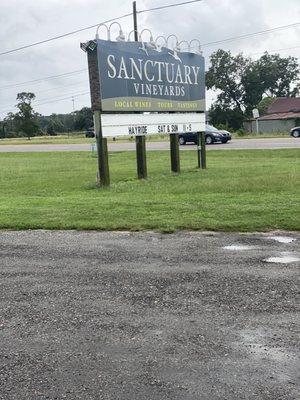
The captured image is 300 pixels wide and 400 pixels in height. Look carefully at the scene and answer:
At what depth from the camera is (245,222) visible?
311 inches

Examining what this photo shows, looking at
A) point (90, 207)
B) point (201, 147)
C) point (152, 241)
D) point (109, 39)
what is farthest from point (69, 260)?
point (201, 147)

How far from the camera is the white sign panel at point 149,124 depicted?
44.5ft

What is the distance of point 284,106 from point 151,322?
7494cm

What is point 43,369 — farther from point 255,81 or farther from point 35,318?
point 255,81

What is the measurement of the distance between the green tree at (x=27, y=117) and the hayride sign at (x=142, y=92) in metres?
80.3

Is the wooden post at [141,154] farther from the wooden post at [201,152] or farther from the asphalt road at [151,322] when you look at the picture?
the asphalt road at [151,322]

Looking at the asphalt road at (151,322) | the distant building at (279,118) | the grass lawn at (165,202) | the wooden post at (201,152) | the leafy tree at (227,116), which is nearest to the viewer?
the asphalt road at (151,322)

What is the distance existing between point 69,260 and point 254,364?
3187mm

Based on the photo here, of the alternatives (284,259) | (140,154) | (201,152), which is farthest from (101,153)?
(284,259)

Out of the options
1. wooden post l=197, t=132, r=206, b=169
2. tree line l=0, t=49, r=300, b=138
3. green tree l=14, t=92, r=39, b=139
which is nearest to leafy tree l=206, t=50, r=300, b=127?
tree line l=0, t=49, r=300, b=138

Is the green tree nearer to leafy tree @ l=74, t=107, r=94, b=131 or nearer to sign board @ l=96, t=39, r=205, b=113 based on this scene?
leafy tree @ l=74, t=107, r=94, b=131

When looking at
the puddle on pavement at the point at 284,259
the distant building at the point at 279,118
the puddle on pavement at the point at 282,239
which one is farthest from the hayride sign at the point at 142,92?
the distant building at the point at 279,118

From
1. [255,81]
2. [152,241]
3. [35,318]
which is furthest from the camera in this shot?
[255,81]

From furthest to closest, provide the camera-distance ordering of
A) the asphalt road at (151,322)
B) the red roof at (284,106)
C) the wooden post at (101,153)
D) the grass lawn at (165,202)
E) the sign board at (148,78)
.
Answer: the red roof at (284,106) → the sign board at (148,78) → the wooden post at (101,153) → the grass lawn at (165,202) → the asphalt road at (151,322)
